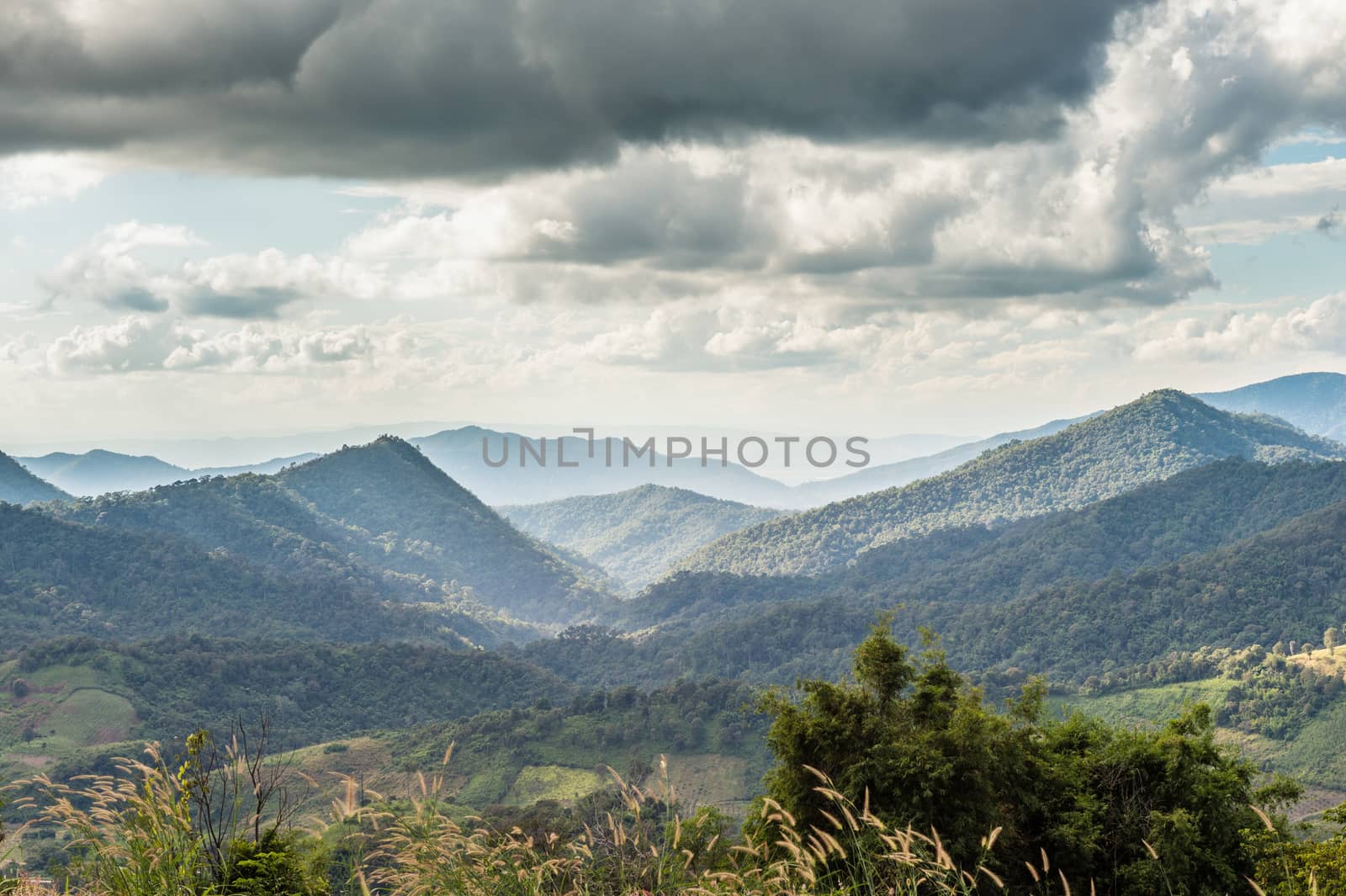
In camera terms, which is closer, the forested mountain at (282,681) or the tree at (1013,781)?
the tree at (1013,781)

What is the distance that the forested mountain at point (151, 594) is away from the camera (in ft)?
512

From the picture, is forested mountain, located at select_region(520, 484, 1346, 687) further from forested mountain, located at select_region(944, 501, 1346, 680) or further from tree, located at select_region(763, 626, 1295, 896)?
tree, located at select_region(763, 626, 1295, 896)

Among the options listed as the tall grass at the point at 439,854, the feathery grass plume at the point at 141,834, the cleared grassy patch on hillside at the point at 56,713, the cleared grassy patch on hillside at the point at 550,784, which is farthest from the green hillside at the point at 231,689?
the tall grass at the point at 439,854

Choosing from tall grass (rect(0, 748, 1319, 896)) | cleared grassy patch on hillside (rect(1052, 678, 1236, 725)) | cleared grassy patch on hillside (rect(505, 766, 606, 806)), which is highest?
tall grass (rect(0, 748, 1319, 896))

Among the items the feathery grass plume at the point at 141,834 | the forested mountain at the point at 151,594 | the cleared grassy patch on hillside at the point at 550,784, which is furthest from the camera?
the forested mountain at the point at 151,594

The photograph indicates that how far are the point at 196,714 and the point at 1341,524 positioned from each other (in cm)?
16706

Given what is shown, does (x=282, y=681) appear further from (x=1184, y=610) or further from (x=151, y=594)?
(x=1184, y=610)

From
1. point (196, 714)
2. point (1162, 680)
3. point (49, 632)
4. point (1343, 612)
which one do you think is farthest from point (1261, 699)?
point (49, 632)

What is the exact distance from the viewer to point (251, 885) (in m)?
11.3

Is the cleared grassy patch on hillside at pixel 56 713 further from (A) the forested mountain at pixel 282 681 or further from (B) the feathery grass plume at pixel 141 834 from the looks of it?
(B) the feathery grass plume at pixel 141 834

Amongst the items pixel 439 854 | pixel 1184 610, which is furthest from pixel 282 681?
pixel 439 854

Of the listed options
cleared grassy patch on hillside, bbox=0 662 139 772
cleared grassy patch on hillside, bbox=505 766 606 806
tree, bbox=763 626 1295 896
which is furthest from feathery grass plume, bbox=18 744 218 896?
cleared grassy patch on hillside, bbox=0 662 139 772

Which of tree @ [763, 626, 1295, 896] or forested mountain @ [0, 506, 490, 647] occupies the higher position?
tree @ [763, 626, 1295, 896]

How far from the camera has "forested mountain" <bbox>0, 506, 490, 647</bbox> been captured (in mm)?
156125
